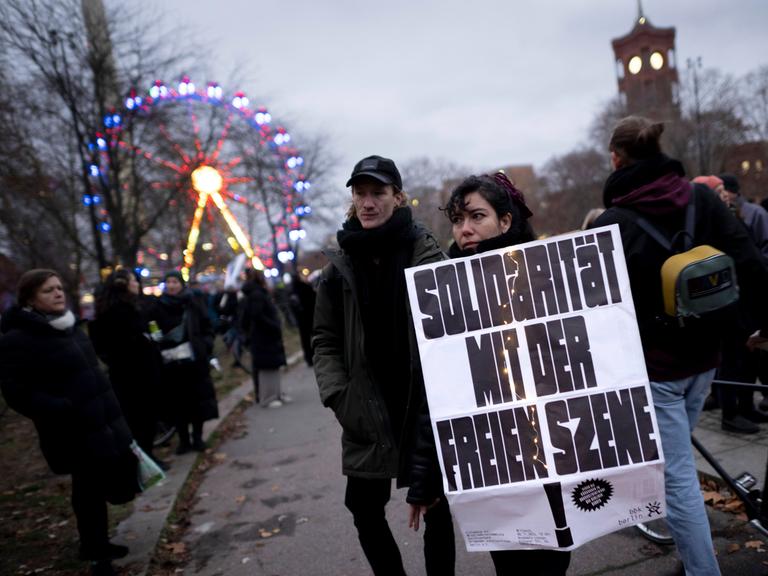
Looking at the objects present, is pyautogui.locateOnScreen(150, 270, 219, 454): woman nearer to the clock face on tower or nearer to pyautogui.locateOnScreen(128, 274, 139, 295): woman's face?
pyautogui.locateOnScreen(128, 274, 139, 295): woman's face

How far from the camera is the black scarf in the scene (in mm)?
2656

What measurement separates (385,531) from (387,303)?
3.54 feet

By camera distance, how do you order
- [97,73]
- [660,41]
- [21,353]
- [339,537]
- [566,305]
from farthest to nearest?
1. [660,41]
2. [97,73]
3. [339,537]
4. [21,353]
5. [566,305]

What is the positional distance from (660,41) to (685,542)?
274 ft

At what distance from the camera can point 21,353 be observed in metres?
3.79

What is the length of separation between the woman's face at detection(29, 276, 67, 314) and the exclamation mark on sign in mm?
3410

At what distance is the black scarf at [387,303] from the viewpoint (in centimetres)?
266

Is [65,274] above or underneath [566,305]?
above

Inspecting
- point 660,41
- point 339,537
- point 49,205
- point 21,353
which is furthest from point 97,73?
point 660,41

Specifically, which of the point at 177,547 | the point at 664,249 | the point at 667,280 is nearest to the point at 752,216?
the point at 664,249

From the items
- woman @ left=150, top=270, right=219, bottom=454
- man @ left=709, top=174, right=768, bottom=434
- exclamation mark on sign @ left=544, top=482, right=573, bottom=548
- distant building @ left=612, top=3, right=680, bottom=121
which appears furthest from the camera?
distant building @ left=612, top=3, right=680, bottom=121

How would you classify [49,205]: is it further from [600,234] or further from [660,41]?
[660,41]

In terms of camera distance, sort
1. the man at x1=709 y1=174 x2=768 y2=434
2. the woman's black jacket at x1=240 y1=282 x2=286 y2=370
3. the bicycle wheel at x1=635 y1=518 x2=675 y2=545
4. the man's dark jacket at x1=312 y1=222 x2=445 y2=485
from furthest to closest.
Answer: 1. the woman's black jacket at x1=240 y1=282 x2=286 y2=370
2. the man at x1=709 y1=174 x2=768 y2=434
3. the bicycle wheel at x1=635 y1=518 x2=675 y2=545
4. the man's dark jacket at x1=312 y1=222 x2=445 y2=485

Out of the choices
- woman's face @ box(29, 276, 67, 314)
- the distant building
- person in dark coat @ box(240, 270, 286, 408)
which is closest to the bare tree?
person in dark coat @ box(240, 270, 286, 408)
